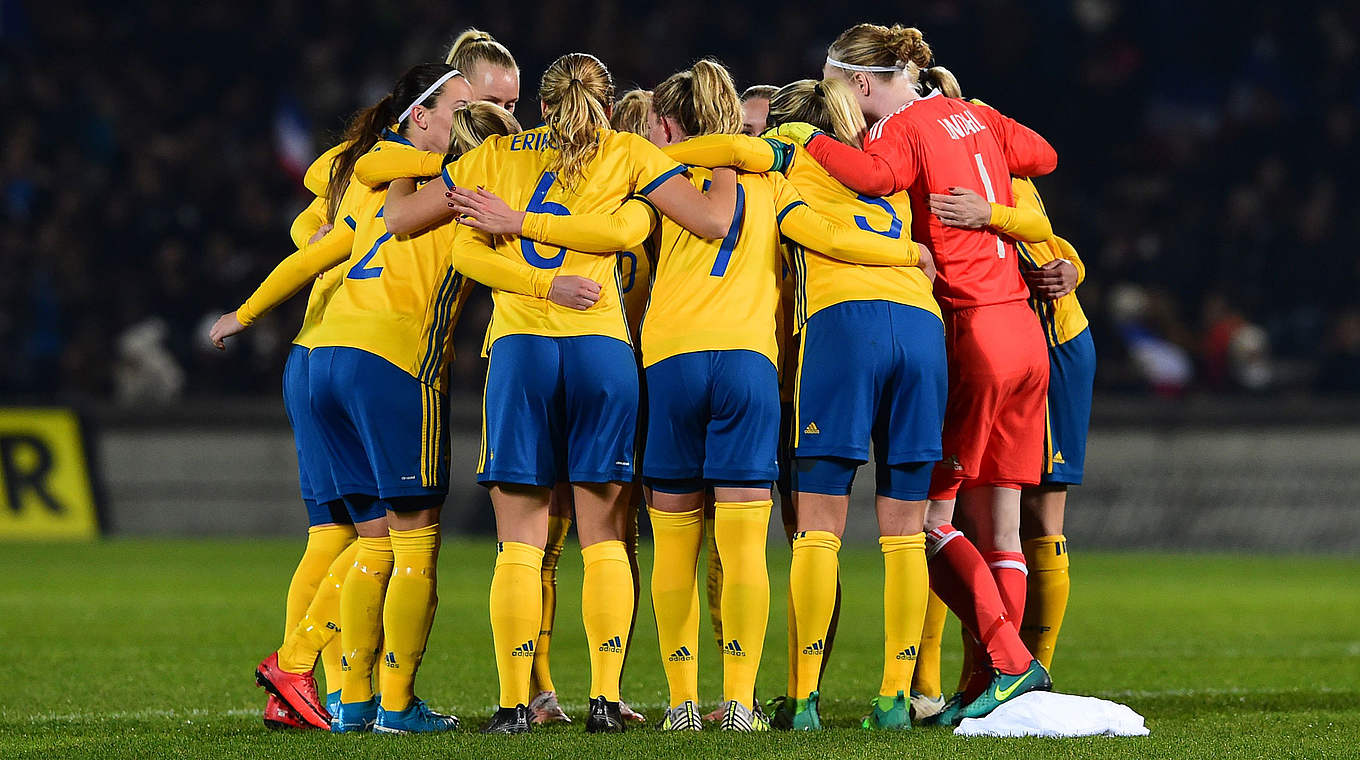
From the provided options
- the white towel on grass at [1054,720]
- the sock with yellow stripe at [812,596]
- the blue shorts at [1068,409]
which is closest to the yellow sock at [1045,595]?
the blue shorts at [1068,409]

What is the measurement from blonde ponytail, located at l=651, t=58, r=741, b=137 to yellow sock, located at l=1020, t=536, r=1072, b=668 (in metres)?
2.02

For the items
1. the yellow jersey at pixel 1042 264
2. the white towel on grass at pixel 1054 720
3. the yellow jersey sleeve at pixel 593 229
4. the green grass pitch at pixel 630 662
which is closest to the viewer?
the green grass pitch at pixel 630 662

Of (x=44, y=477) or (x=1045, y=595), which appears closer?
(x=1045, y=595)

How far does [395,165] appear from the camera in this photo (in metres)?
5.92

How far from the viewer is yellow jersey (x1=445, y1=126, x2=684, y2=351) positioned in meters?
5.59

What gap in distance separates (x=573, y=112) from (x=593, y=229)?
40 cm

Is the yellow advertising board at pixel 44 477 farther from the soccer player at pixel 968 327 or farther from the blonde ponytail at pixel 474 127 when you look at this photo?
the soccer player at pixel 968 327

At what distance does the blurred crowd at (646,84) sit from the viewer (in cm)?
1677

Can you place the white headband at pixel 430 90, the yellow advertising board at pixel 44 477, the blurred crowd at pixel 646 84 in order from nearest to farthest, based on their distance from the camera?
the white headband at pixel 430 90 < the yellow advertising board at pixel 44 477 < the blurred crowd at pixel 646 84

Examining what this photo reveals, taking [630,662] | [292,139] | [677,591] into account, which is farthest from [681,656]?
[292,139]

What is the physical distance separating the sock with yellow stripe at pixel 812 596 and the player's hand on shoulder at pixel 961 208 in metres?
1.18

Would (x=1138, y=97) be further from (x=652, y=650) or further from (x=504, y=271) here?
(x=504, y=271)

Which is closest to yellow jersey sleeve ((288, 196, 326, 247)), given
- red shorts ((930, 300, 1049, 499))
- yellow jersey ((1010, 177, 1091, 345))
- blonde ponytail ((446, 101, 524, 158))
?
blonde ponytail ((446, 101, 524, 158))

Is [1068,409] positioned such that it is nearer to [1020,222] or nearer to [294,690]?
[1020,222]
